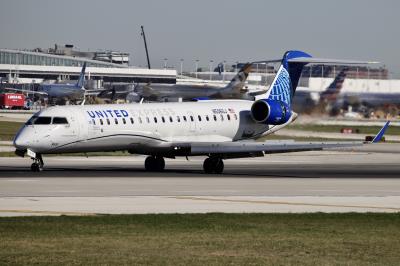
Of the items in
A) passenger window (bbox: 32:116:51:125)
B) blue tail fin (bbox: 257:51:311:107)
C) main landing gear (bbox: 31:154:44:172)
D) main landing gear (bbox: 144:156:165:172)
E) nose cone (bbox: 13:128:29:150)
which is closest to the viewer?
nose cone (bbox: 13:128:29:150)

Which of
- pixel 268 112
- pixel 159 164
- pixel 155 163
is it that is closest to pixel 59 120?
pixel 155 163

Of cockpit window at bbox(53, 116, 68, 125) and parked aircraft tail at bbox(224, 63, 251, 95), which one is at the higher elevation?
cockpit window at bbox(53, 116, 68, 125)

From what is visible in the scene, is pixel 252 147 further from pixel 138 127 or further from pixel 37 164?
pixel 37 164

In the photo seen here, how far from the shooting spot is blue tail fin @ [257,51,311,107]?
49781 mm

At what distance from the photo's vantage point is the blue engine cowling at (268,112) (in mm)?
47406

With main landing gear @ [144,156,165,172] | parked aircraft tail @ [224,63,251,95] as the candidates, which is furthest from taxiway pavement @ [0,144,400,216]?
parked aircraft tail @ [224,63,251,95]

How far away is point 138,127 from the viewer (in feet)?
144

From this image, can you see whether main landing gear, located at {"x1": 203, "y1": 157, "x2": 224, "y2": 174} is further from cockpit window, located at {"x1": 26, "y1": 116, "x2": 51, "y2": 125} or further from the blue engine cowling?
cockpit window, located at {"x1": 26, "y1": 116, "x2": 51, "y2": 125}

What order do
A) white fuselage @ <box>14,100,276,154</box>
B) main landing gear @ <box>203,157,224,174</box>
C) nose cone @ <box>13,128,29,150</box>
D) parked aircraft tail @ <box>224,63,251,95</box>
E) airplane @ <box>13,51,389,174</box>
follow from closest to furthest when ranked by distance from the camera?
1. nose cone @ <box>13,128,29,150</box>
2. white fuselage @ <box>14,100,276,154</box>
3. airplane @ <box>13,51,389,174</box>
4. main landing gear @ <box>203,157,224,174</box>
5. parked aircraft tail @ <box>224,63,251,95</box>

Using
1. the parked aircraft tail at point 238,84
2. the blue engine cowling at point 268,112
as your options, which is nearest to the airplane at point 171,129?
the blue engine cowling at point 268,112

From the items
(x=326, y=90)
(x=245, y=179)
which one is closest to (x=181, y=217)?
(x=245, y=179)

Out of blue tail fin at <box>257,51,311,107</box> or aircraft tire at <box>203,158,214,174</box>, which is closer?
aircraft tire at <box>203,158,214,174</box>

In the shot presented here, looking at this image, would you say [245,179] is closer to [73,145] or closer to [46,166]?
[73,145]

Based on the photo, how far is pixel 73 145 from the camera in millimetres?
42062
